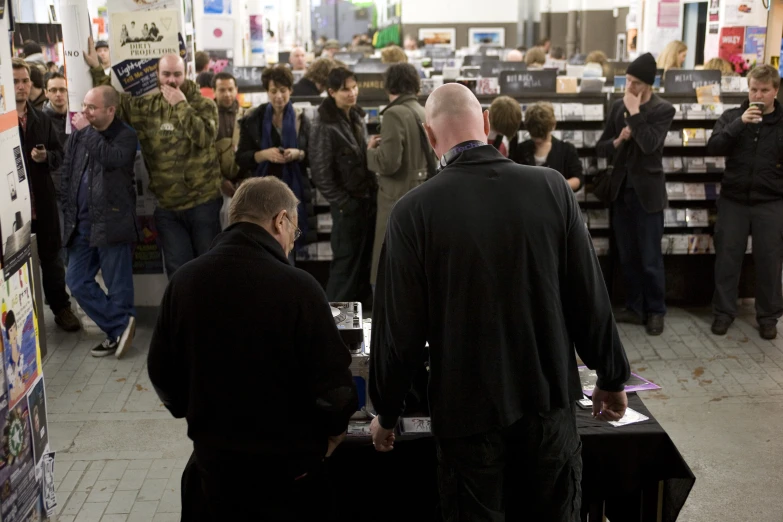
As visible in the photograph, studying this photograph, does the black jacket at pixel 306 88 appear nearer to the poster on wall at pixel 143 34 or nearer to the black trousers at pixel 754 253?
the poster on wall at pixel 143 34

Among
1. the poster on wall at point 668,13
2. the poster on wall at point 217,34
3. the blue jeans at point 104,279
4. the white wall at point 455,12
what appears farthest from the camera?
the white wall at point 455,12

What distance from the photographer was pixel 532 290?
2.72m

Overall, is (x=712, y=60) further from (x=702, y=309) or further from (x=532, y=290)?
(x=532, y=290)

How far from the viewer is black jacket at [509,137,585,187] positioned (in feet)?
21.2

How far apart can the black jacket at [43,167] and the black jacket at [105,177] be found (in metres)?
0.25

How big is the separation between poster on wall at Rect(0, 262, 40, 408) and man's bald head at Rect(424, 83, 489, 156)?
1.64 meters

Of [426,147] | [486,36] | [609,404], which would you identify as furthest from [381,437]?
[486,36]

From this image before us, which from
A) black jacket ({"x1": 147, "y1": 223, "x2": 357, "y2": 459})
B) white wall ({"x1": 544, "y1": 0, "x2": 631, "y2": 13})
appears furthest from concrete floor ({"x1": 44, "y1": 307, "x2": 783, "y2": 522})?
white wall ({"x1": 544, "y1": 0, "x2": 631, "y2": 13})

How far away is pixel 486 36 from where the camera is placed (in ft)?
91.4

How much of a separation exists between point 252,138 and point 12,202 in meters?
3.51

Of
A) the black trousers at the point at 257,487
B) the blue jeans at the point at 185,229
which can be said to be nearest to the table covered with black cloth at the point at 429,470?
the black trousers at the point at 257,487

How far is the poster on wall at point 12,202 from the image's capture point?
3197 millimetres

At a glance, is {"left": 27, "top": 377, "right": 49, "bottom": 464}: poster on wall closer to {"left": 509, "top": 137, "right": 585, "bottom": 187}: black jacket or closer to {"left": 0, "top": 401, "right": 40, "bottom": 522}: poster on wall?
{"left": 0, "top": 401, "right": 40, "bottom": 522}: poster on wall

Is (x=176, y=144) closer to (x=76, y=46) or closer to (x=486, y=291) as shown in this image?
(x=76, y=46)
